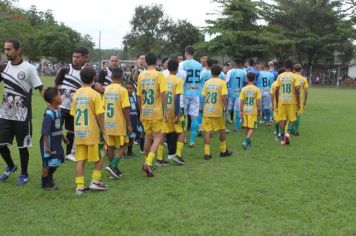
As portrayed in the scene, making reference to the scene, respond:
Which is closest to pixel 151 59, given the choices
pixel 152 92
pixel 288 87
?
pixel 152 92

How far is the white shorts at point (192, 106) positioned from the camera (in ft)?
33.0

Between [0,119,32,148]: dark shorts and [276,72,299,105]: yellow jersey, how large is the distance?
239 inches

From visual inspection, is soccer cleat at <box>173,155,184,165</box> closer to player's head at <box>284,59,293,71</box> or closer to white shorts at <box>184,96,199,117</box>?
white shorts at <box>184,96,199,117</box>

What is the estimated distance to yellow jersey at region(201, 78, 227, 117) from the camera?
8.46 meters

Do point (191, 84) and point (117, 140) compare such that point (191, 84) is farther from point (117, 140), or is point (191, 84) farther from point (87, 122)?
Result: point (87, 122)

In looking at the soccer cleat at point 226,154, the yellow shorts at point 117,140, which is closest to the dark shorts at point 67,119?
the yellow shorts at point 117,140

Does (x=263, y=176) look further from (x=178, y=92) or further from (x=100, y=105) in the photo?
(x=100, y=105)

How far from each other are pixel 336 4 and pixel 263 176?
44679 millimetres

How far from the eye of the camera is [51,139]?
20.5 ft

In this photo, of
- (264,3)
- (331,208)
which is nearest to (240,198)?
(331,208)

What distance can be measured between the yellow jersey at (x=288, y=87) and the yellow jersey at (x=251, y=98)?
93 centimetres

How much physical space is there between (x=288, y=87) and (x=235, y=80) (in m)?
2.35

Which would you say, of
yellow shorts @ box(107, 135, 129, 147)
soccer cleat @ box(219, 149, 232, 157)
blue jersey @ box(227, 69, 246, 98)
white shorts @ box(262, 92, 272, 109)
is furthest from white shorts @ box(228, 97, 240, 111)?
yellow shorts @ box(107, 135, 129, 147)

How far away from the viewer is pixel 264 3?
4828 centimetres
